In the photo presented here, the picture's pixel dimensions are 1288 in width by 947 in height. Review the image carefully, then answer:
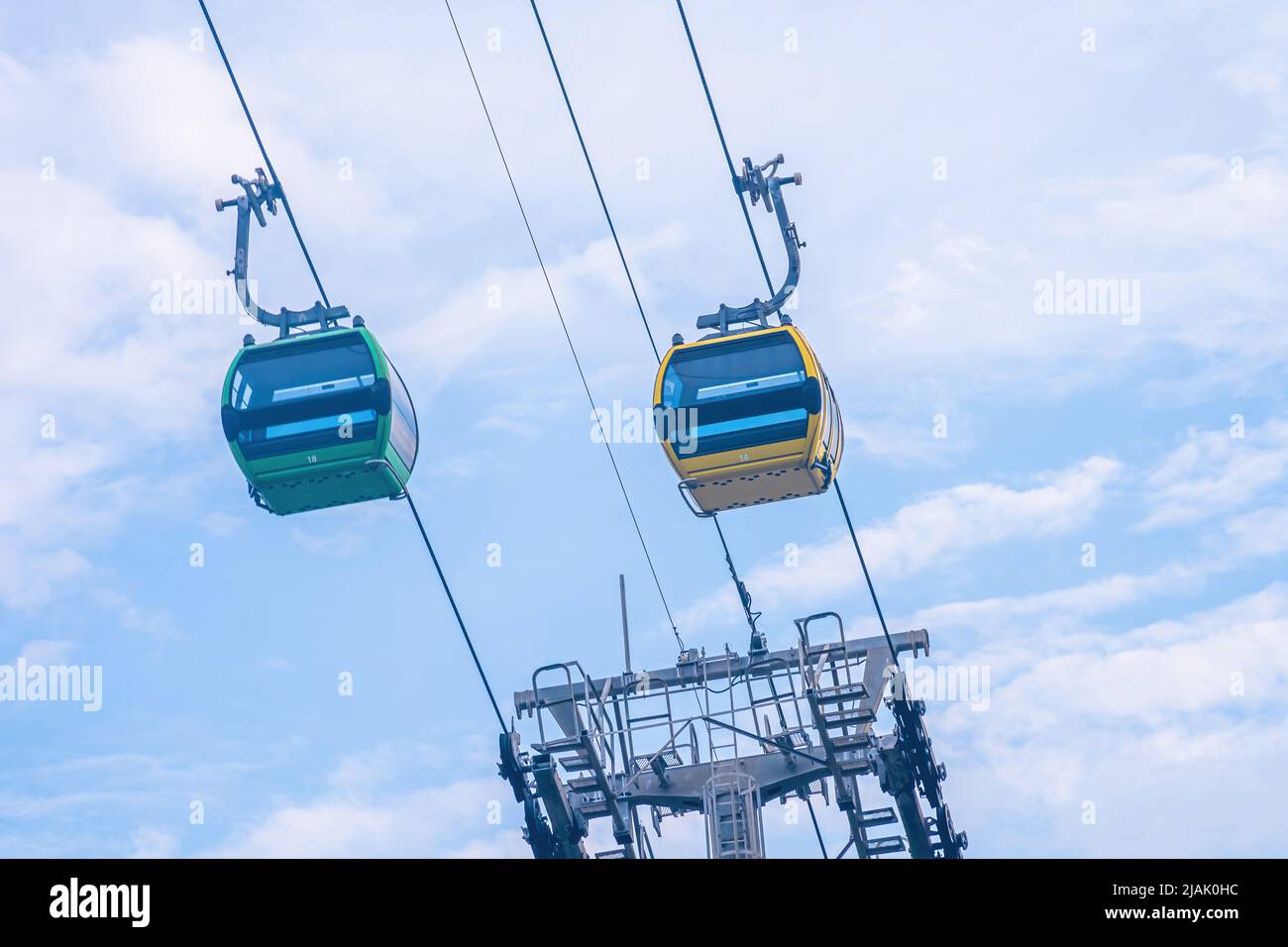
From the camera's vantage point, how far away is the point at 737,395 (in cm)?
1778

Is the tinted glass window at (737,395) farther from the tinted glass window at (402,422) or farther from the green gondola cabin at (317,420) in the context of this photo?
the green gondola cabin at (317,420)

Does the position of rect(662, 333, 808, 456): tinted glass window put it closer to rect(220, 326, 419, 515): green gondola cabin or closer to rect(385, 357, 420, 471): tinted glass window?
rect(385, 357, 420, 471): tinted glass window

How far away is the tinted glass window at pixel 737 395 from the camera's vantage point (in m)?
17.7

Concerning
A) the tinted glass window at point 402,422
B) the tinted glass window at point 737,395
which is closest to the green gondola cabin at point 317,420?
the tinted glass window at point 402,422

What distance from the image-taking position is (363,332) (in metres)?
17.5

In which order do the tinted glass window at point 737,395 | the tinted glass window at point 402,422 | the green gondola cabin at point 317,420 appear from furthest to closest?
the tinted glass window at point 737,395, the tinted glass window at point 402,422, the green gondola cabin at point 317,420

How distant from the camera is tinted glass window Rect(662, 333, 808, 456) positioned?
57.9 feet

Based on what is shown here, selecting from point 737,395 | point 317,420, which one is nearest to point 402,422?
point 317,420

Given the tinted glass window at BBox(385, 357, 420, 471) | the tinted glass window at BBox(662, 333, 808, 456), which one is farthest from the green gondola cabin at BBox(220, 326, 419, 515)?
the tinted glass window at BBox(662, 333, 808, 456)

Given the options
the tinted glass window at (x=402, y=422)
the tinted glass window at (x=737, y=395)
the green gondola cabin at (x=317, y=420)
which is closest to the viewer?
the green gondola cabin at (x=317, y=420)

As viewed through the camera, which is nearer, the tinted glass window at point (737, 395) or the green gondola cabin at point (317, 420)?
the green gondola cabin at point (317, 420)

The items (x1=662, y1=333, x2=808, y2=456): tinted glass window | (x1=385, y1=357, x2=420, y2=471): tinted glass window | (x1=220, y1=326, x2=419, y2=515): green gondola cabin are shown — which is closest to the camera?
(x1=220, y1=326, x2=419, y2=515): green gondola cabin
